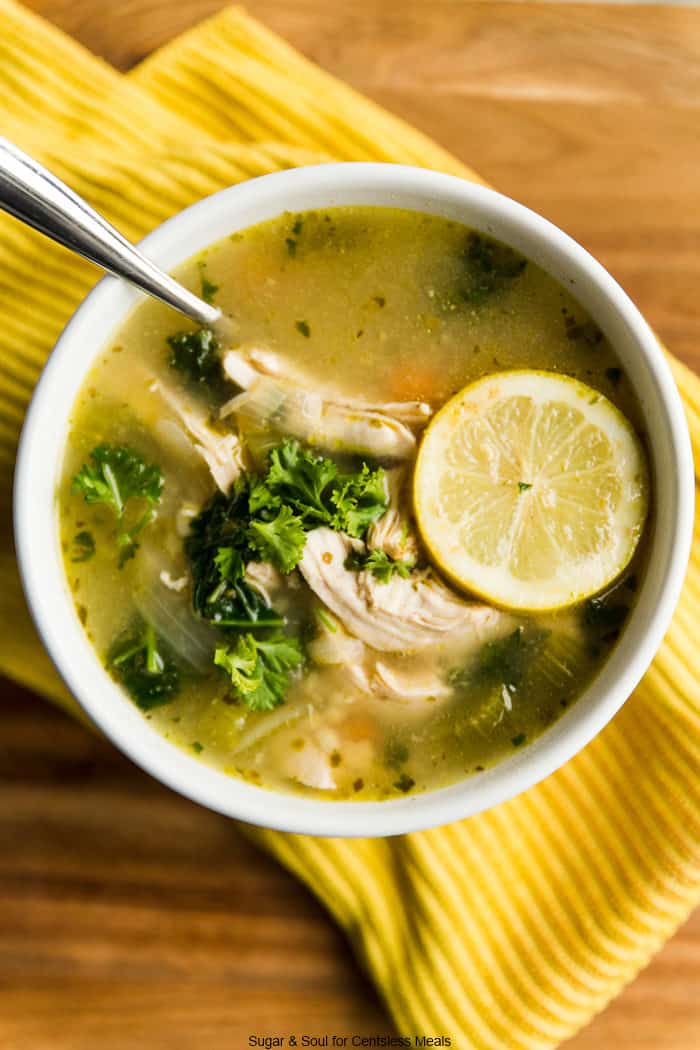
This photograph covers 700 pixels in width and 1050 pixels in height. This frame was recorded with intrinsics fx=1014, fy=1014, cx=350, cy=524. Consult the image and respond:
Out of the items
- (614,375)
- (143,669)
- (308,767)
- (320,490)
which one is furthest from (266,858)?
(614,375)

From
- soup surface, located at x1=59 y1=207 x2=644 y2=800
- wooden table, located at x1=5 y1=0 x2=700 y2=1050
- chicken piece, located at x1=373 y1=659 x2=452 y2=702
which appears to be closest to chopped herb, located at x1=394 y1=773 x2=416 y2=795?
soup surface, located at x1=59 y1=207 x2=644 y2=800

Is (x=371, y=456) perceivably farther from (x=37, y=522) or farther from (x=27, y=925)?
(x=27, y=925)

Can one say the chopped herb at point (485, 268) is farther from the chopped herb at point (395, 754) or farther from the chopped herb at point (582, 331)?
the chopped herb at point (395, 754)

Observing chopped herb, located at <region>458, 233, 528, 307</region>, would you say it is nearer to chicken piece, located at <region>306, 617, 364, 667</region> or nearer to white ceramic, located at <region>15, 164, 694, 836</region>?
white ceramic, located at <region>15, 164, 694, 836</region>

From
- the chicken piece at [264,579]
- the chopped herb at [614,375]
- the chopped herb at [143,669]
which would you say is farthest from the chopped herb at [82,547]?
the chopped herb at [614,375]

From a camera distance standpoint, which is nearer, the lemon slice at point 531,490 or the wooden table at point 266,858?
the lemon slice at point 531,490

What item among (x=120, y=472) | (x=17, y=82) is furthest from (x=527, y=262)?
(x=17, y=82)
